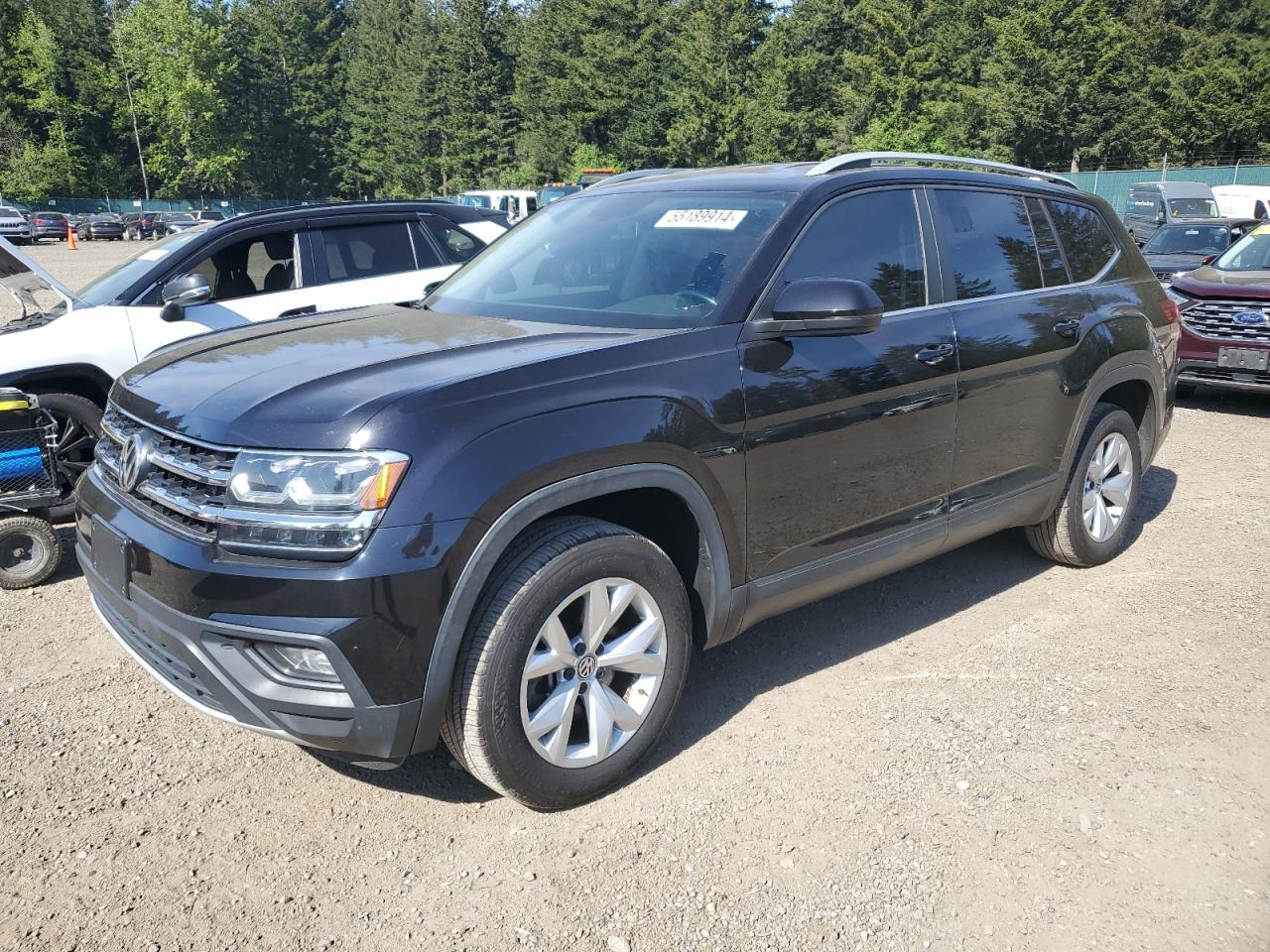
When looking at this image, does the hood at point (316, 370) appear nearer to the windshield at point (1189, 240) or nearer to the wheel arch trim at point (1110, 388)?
the wheel arch trim at point (1110, 388)

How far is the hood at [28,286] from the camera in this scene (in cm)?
568

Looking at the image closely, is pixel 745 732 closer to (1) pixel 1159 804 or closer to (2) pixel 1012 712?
(2) pixel 1012 712

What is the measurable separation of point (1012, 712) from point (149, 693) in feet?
10.8

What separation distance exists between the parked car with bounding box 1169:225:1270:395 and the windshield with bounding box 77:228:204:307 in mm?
8235

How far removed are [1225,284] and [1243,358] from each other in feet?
2.54

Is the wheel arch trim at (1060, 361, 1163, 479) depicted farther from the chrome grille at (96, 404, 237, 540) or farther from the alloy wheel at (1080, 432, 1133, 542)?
the chrome grille at (96, 404, 237, 540)

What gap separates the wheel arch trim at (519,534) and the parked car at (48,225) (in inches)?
2051

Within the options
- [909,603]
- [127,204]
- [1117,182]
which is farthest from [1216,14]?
[127,204]

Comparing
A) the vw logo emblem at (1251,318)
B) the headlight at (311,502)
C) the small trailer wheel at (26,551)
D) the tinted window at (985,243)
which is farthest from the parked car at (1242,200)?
the headlight at (311,502)

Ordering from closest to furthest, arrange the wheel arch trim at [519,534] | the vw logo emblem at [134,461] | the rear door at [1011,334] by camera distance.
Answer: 1. the wheel arch trim at [519,534]
2. the vw logo emblem at [134,461]
3. the rear door at [1011,334]

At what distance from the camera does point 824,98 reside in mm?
56781

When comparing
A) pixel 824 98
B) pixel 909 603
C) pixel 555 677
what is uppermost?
pixel 824 98

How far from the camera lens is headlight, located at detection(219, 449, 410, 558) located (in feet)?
8.45

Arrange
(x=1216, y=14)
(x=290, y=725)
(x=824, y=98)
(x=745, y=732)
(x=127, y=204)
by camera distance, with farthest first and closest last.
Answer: (x=127, y=204) → (x=824, y=98) → (x=1216, y=14) → (x=745, y=732) → (x=290, y=725)
